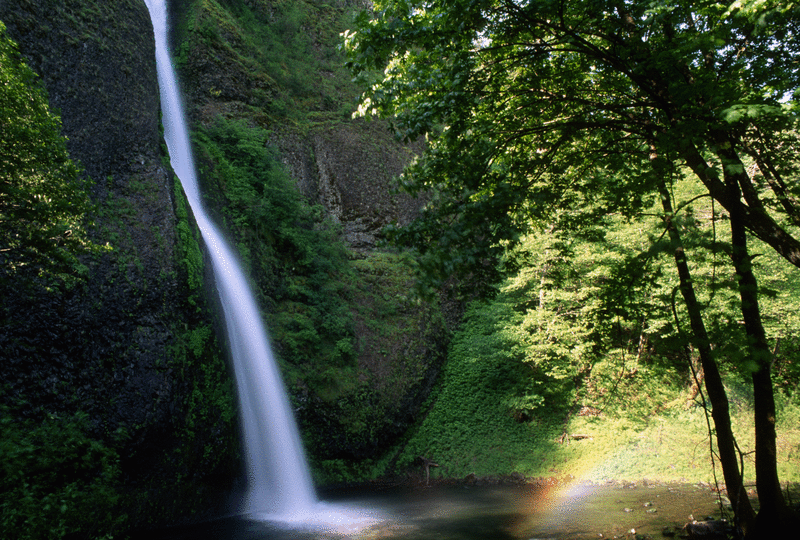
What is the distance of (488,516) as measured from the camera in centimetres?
970

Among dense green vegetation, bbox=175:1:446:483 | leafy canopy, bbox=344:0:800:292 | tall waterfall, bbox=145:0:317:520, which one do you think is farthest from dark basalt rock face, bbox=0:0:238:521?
leafy canopy, bbox=344:0:800:292

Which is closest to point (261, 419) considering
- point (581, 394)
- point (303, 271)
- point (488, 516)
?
point (303, 271)

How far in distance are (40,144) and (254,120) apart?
541 inches

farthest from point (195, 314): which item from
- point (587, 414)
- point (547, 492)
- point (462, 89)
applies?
point (587, 414)

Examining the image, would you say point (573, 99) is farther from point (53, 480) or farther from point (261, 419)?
point (261, 419)

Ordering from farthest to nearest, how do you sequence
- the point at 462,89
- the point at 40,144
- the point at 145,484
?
the point at 145,484, the point at 40,144, the point at 462,89

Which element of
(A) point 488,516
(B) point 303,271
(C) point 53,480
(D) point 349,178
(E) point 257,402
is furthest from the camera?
(D) point 349,178

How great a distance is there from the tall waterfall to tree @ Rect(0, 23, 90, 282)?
Answer: 5.82 m

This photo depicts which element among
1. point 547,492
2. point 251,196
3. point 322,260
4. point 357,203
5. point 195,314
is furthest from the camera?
point 357,203

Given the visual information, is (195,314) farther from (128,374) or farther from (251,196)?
(251,196)

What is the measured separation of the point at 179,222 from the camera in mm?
10305

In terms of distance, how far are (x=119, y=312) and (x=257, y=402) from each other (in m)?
4.11

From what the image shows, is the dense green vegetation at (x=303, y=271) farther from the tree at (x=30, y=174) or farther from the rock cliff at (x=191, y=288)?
the tree at (x=30, y=174)

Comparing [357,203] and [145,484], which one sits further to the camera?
[357,203]
